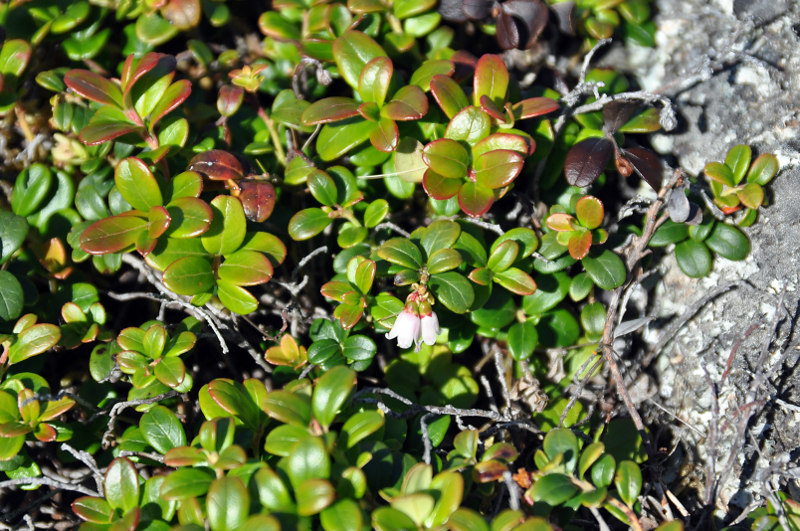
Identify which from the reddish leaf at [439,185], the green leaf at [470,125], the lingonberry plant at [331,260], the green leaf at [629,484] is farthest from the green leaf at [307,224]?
the green leaf at [629,484]

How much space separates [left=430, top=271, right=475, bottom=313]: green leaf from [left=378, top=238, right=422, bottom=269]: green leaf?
6cm

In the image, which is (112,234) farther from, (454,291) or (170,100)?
(454,291)

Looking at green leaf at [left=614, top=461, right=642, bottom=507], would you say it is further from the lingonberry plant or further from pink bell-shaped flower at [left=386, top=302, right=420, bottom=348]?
pink bell-shaped flower at [left=386, top=302, right=420, bottom=348]

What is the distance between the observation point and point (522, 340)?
1632 mm

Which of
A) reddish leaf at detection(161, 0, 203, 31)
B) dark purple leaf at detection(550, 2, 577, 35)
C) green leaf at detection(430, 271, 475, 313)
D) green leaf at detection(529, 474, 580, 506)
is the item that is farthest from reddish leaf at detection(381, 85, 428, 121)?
green leaf at detection(529, 474, 580, 506)

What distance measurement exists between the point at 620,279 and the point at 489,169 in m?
0.41

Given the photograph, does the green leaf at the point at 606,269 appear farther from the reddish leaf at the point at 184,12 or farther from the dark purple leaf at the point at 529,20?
the reddish leaf at the point at 184,12

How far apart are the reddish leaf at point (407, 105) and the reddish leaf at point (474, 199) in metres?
0.20

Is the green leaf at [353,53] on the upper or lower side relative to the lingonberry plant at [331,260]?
upper

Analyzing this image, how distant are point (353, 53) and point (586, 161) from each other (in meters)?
0.66

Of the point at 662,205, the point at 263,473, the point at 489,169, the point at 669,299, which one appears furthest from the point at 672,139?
the point at 263,473

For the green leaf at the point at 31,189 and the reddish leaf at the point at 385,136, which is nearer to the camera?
the reddish leaf at the point at 385,136

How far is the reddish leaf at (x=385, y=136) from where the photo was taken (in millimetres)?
1572

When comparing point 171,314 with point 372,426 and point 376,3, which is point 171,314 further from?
point 376,3
